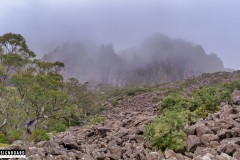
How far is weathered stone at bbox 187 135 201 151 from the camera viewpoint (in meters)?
18.2

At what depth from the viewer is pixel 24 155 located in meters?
15.2

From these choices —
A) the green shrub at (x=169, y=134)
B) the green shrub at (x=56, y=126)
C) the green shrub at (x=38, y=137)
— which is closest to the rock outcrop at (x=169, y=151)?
the green shrub at (x=169, y=134)

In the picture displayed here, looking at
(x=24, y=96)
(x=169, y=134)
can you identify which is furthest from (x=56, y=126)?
(x=169, y=134)

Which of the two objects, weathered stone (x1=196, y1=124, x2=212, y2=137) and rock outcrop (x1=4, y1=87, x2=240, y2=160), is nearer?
rock outcrop (x1=4, y1=87, x2=240, y2=160)

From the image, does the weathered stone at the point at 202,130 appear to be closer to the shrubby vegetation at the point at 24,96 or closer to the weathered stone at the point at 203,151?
the weathered stone at the point at 203,151

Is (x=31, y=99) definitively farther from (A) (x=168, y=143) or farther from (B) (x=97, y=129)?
(A) (x=168, y=143)

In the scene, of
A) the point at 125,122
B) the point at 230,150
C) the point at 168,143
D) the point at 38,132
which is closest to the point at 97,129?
the point at 125,122

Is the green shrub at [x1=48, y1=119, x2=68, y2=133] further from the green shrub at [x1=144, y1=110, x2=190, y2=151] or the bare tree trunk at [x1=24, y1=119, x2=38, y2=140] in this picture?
the green shrub at [x1=144, y1=110, x2=190, y2=151]

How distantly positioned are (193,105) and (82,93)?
40063mm

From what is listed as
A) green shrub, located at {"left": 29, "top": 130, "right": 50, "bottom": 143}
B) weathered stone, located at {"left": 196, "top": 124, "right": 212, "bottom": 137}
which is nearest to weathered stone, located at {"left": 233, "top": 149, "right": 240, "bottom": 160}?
weathered stone, located at {"left": 196, "top": 124, "right": 212, "bottom": 137}

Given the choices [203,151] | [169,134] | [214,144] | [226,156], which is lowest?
[226,156]

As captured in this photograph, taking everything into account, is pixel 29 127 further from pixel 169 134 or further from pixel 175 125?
pixel 169 134

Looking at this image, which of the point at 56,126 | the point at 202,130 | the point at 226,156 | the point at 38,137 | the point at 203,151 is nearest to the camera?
the point at 226,156

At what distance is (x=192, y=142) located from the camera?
725 inches
